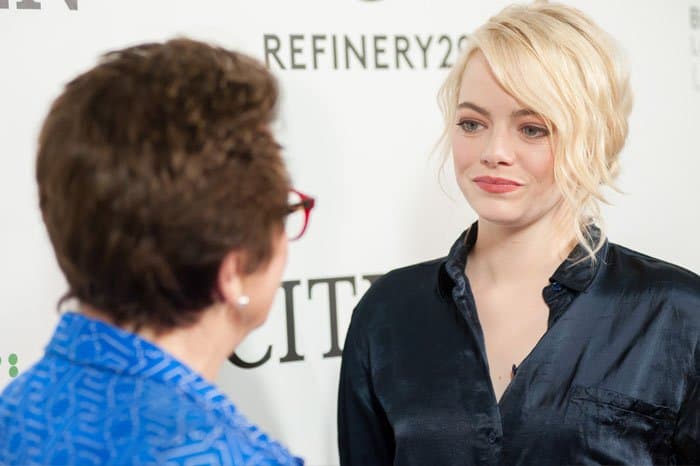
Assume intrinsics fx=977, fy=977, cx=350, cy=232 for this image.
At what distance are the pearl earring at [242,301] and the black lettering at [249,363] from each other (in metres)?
0.95

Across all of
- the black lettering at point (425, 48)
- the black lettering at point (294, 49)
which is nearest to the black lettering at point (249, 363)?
the black lettering at point (294, 49)

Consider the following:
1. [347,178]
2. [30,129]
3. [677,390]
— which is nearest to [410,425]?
[677,390]

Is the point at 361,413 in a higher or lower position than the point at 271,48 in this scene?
lower

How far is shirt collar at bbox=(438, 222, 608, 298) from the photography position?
1514mm

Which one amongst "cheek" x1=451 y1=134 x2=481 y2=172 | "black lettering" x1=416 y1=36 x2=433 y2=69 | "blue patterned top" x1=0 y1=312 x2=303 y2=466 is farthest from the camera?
"black lettering" x1=416 y1=36 x2=433 y2=69

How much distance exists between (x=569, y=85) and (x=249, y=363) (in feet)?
2.68

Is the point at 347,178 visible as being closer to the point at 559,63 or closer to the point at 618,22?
the point at 559,63

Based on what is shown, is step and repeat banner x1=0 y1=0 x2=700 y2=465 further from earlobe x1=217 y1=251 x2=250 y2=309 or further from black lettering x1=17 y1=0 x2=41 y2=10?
earlobe x1=217 y1=251 x2=250 y2=309

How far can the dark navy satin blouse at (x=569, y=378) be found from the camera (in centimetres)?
145

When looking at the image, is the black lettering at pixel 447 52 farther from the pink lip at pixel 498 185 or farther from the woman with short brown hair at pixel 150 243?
the woman with short brown hair at pixel 150 243

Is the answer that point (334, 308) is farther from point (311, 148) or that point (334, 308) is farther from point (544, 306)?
point (544, 306)

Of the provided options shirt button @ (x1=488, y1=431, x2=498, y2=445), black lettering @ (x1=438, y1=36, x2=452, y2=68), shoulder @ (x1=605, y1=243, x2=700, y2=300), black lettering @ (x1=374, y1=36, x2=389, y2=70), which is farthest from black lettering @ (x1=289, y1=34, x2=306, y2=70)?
shirt button @ (x1=488, y1=431, x2=498, y2=445)

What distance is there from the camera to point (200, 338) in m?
0.92

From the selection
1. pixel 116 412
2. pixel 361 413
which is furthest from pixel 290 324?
pixel 116 412
